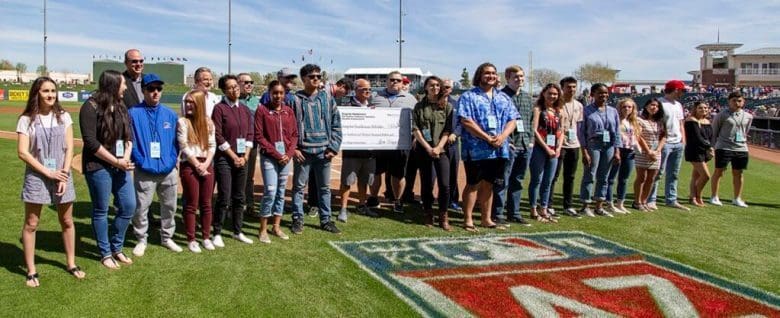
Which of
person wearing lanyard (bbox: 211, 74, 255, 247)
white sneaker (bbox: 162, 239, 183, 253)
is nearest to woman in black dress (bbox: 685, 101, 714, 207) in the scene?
person wearing lanyard (bbox: 211, 74, 255, 247)

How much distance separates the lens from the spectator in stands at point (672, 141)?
8.66m

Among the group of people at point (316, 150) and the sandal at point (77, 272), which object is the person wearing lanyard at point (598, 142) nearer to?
the group of people at point (316, 150)

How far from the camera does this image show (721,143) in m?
9.22

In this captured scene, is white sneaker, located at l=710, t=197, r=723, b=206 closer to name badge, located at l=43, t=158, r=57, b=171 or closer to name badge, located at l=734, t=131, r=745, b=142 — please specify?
name badge, located at l=734, t=131, r=745, b=142

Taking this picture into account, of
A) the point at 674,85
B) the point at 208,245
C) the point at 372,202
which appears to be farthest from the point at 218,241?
the point at 674,85

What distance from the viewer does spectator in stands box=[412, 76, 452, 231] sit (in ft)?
22.7

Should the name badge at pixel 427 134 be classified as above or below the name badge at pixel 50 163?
above

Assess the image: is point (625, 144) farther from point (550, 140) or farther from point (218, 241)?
point (218, 241)

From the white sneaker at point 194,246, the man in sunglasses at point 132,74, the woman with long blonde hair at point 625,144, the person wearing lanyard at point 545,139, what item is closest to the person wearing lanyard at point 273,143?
the white sneaker at point 194,246

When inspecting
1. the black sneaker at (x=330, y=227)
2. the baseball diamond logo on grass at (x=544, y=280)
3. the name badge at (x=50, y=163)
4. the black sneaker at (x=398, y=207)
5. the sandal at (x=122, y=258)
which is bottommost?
the baseball diamond logo on grass at (x=544, y=280)

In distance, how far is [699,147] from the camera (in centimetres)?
909

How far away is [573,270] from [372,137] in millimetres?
3134

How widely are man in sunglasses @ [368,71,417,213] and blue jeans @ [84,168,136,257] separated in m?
3.39

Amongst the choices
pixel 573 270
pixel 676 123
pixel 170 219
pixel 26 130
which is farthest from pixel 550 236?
pixel 26 130
